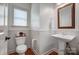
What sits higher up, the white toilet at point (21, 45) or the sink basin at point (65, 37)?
the sink basin at point (65, 37)

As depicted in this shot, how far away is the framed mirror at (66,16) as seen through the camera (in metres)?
1.24

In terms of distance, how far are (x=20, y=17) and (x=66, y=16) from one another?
53cm

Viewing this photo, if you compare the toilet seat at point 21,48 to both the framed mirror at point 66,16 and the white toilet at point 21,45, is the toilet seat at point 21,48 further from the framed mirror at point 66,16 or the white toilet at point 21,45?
the framed mirror at point 66,16

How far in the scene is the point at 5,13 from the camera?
124 cm

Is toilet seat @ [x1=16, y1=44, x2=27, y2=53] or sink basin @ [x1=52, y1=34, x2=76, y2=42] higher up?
sink basin @ [x1=52, y1=34, x2=76, y2=42]

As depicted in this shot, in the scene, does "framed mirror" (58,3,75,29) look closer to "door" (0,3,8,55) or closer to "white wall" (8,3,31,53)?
"white wall" (8,3,31,53)

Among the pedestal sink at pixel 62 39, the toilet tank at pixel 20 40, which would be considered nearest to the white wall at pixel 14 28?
the toilet tank at pixel 20 40

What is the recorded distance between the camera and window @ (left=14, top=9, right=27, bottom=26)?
1.25 m

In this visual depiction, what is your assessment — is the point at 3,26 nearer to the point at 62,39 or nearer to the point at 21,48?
the point at 21,48

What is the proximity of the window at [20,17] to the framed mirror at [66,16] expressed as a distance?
40 centimetres

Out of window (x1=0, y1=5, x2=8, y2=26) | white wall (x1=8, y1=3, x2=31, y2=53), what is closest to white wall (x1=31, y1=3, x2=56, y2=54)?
white wall (x1=8, y1=3, x2=31, y2=53)

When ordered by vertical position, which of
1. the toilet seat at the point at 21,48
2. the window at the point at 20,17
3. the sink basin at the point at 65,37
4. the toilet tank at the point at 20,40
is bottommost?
the toilet seat at the point at 21,48

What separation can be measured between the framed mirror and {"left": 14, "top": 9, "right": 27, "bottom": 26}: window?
401mm

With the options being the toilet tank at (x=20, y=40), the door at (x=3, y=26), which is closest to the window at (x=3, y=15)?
the door at (x=3, y=26)
